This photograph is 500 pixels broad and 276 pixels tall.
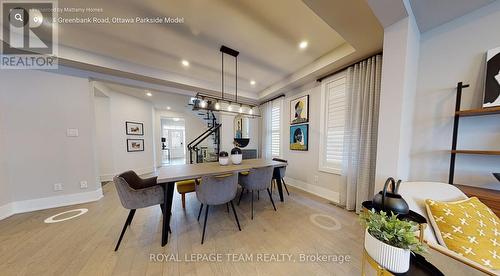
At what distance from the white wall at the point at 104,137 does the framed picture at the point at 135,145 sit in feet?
1.47

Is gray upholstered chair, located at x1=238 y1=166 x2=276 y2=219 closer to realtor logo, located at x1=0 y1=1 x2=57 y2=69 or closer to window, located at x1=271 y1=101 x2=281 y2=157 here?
window, located at x1=271 y1=101 x2=281 y2=157

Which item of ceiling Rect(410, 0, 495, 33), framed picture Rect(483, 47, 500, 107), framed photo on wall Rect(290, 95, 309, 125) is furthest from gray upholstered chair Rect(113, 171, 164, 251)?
framed picture Rect(483, 47, 500, 107)

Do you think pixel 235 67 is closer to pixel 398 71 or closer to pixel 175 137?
pixel 398 71

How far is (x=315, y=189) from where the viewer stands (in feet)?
10.6

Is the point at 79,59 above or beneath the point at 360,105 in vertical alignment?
above

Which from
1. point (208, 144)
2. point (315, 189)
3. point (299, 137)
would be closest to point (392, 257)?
point (315, 189)

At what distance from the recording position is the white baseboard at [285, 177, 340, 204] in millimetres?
2871

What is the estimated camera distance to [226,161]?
8.52 feet

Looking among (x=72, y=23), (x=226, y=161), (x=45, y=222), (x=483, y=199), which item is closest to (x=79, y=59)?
(x=72, y=23)

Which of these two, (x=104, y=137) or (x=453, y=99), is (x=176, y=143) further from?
(x=453, y=99)

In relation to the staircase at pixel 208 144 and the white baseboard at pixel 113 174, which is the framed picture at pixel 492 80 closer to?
the staircase at pixel 208 144

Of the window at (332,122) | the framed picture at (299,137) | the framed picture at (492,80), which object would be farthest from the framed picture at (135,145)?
the framed picture at (492,80)

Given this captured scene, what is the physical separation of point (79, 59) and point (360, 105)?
462 cm

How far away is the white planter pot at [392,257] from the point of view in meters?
0.70
